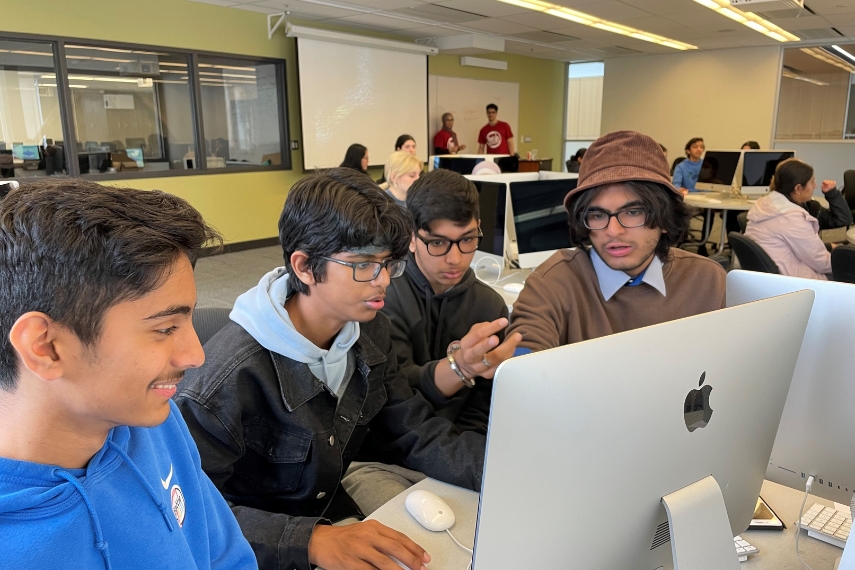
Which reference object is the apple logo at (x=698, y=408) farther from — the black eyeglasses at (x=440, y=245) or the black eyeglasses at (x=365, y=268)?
the black eyeglasses at (x=440, y=245)

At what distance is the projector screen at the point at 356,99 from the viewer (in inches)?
287

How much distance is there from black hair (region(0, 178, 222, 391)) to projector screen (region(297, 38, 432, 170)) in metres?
6.43

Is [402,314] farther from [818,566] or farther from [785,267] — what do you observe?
[785,267]

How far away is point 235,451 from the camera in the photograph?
1.12 metres

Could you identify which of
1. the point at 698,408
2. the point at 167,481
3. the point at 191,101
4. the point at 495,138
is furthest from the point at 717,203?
the point at 167,481

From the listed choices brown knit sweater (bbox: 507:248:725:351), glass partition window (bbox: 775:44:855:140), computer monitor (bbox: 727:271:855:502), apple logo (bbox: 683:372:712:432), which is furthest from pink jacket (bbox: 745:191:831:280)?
glass partition window (bbox: 775:44:855:140)

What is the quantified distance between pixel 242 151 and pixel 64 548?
6910 millimetres

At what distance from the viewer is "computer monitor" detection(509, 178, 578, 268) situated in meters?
2.83

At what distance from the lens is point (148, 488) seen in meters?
0.75

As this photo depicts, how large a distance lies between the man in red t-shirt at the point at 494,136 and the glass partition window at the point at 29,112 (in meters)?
6.20

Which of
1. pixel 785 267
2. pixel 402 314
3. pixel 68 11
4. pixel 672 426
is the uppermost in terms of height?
pixel 68 11

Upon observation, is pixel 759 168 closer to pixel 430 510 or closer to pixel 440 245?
pixel 440 245

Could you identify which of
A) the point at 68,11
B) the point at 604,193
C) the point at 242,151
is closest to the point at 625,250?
the point at 604,193

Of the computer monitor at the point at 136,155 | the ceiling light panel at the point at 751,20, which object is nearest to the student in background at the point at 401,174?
the computer monitor at the point at 136,155
